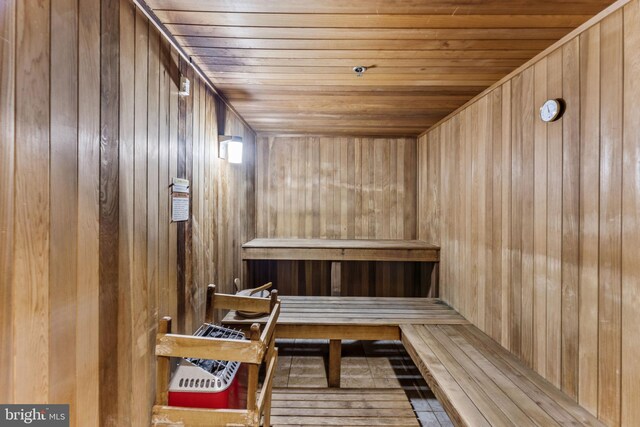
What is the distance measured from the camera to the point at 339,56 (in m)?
1.75

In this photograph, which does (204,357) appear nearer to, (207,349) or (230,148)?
(207,349)

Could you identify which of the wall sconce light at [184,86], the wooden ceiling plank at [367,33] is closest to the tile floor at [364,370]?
the wall sconce light at [184,86]

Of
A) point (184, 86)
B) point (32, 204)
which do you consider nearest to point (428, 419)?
point (32, 204)

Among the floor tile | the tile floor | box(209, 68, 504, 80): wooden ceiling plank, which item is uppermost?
box(209, 68, 504, 80): wooden ceiling plank

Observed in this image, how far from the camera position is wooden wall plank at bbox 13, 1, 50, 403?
81 cm

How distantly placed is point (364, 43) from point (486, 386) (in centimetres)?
194

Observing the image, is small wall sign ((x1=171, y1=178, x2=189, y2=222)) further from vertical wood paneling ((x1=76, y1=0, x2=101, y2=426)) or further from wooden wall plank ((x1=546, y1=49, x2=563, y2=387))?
wooden wall plank ((x1=546, y1=49, x2=563, y2=387))

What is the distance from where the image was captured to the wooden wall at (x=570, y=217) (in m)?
1.25

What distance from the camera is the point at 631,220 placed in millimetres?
1230

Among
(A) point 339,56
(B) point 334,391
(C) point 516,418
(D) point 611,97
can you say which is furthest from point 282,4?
(B) point 334,391

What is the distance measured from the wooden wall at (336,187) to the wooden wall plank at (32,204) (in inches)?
119

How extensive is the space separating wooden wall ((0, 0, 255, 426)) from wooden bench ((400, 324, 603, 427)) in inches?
58.6

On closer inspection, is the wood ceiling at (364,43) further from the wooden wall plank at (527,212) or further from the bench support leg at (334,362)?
the bench support leg at (334,362)

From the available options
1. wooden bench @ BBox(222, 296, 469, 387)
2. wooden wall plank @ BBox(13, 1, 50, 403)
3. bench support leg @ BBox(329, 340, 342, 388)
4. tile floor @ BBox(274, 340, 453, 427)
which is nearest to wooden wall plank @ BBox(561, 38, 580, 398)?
wooden bench @ BBox(222, 296, 469, 387)
